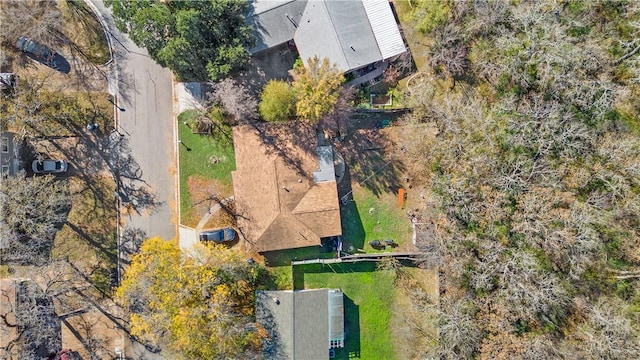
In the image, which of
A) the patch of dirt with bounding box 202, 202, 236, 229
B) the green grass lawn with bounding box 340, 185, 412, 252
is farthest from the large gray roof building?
the patch of dirt with bounding box 202, 202, 236, 229

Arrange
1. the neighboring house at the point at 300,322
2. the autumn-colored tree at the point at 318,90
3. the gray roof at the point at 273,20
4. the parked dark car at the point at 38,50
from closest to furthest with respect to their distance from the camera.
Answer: the autumn-colored tree at the point at 318,90
the neighboring house at the point at 300,322
the gray roof at the point at 273,20
the parked dark car at the point at 38,50

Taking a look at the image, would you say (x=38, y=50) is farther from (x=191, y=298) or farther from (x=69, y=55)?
(x=191, y=298)

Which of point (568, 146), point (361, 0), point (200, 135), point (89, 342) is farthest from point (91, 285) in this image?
point (568, 146)

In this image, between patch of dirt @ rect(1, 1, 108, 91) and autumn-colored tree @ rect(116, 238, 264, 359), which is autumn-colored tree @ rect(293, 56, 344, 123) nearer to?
autumn-colored tree @ rect(116, 238, 264, 359)

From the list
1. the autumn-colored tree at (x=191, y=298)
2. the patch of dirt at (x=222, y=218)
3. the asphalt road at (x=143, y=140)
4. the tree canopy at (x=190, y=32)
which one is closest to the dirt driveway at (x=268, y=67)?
the tree canopy at (x=190, y=32)

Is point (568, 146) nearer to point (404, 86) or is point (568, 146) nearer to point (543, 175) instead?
point (543, 175)

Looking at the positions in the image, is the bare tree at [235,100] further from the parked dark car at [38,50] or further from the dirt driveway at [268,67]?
the parked dark car at [38,50]

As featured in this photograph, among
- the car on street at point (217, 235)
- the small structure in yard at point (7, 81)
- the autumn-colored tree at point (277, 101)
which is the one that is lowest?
the car on street at point (217, 235)
